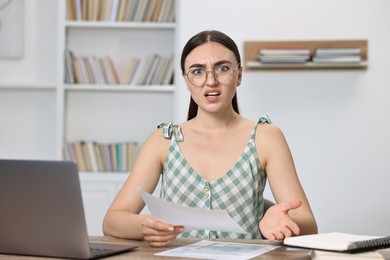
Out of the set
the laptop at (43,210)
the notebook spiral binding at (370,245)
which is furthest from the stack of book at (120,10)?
the notebook spiral binding at (370,245)

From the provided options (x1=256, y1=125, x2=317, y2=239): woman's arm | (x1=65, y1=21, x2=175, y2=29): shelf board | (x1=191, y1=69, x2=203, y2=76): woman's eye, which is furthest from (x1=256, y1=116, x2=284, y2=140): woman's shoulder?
(x1=65, y1=21, x2=175, y2=29): shelf board

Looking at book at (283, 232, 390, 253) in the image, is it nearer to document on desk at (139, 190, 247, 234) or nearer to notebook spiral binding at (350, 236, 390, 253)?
notebook spiral binding at (350, 236, 390, 253)

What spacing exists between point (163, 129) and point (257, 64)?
81.4 inches

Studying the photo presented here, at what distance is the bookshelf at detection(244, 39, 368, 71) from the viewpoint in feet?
14.8

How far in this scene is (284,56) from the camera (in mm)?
4484

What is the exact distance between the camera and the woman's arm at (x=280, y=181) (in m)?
2.00

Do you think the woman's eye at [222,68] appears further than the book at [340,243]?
Yes

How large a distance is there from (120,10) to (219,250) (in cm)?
354

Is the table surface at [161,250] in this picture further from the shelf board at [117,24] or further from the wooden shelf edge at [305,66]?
the shelf board at [117,24]

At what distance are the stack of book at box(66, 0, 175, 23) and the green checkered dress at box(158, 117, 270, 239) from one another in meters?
2.84

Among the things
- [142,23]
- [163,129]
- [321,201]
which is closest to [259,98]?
[321,201]

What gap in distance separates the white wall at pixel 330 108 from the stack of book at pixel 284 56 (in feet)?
0.39

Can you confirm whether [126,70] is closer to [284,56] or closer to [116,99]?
[116,99]

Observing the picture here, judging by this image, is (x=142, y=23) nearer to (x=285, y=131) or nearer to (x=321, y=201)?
(x=285, y=131)
